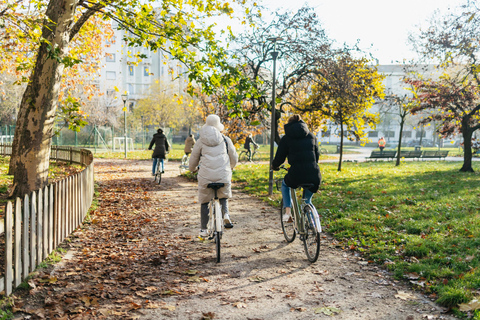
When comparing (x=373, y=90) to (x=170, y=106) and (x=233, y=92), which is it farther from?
(x=170, y=106)

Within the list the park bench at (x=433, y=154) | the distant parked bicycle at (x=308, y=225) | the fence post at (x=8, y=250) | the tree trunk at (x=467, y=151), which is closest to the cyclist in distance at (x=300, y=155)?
the distant parked bicycle at (x=308, y=225)

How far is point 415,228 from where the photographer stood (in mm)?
7340

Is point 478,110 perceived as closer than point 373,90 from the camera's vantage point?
No

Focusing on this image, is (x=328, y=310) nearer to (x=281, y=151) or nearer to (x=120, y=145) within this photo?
(x=281, y=151)

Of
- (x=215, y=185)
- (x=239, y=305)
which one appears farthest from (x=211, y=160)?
(x=239, y=305)

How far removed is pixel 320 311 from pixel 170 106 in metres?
50.0

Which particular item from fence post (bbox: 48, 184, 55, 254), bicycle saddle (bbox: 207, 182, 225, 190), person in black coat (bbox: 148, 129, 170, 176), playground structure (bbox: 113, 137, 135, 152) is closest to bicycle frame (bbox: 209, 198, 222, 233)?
bicycle saddle (bbox: 207, 182, 225, 190)

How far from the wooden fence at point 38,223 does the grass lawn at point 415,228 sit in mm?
4436

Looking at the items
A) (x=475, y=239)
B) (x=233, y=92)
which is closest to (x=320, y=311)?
(x=475, y=239)

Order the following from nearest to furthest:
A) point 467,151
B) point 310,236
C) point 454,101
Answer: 1. point 310,236
2. point 454,101
3. point 467,151

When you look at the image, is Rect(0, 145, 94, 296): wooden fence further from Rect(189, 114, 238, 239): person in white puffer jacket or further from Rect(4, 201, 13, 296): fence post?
Rect(189, 114, 238, 239): person in white puffer jacket

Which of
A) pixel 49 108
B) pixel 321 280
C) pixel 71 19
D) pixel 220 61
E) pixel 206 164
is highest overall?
pixel 71 19

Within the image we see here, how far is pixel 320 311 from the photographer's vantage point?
160 inches

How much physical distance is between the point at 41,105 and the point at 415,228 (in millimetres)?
7886
